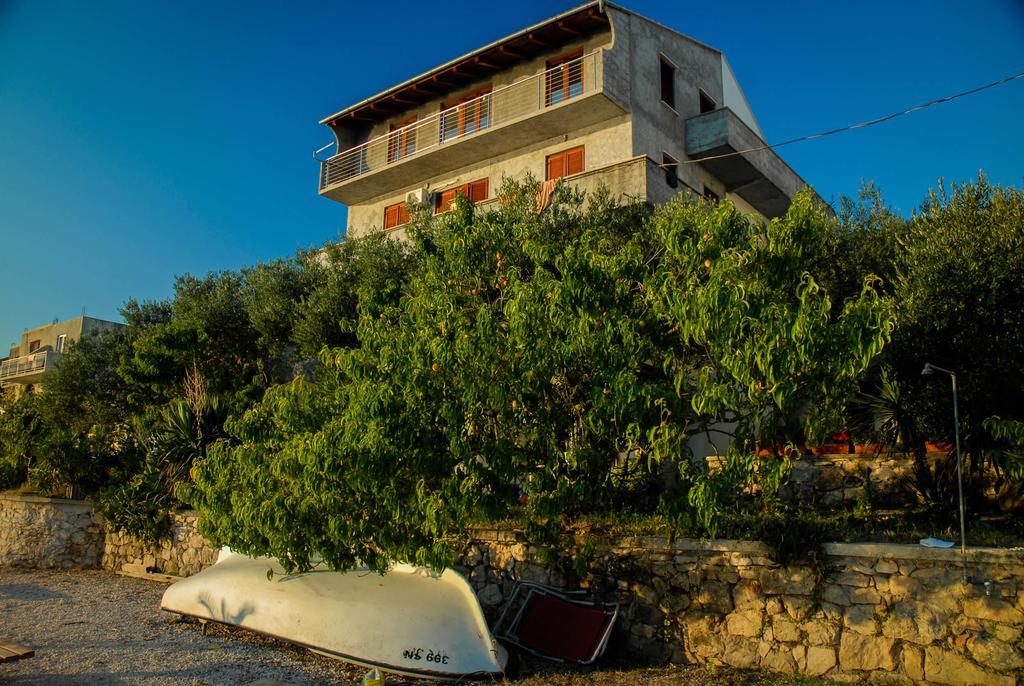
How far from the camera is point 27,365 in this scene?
33.3 meters

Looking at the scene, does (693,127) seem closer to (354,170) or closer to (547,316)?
(354,170)

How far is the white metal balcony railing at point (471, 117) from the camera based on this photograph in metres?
19.6

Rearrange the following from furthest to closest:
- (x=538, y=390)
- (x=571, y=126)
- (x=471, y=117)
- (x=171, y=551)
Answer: (x=471, y=117) → (x=571, y=126) → (x=171, y=551) → (x=538, y=390)

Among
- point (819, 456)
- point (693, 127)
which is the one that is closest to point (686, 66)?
point (693, 127)

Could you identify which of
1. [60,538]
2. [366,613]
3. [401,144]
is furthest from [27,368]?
[366,613]

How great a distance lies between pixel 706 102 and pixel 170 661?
829 inches

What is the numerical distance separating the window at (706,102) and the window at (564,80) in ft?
15.5

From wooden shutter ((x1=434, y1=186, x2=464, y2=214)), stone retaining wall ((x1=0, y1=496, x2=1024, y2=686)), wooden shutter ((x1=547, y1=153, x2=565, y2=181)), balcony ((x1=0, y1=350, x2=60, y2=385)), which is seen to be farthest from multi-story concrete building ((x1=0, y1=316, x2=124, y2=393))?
stone retaining wall ((x1=0, y1=496, x2=1024, y2=686))

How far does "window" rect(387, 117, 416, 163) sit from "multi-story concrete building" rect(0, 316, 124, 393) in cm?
1576

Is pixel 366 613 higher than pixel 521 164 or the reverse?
the reverse

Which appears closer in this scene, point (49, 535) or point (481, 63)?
point (49, 535)

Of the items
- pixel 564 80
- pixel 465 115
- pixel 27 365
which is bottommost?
pixel 27 365

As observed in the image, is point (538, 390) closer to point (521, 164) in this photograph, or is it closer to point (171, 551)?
point (171, 551)

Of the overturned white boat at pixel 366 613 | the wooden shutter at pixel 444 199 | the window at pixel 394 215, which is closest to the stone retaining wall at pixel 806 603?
the overturned white boat at pixel 366 613
